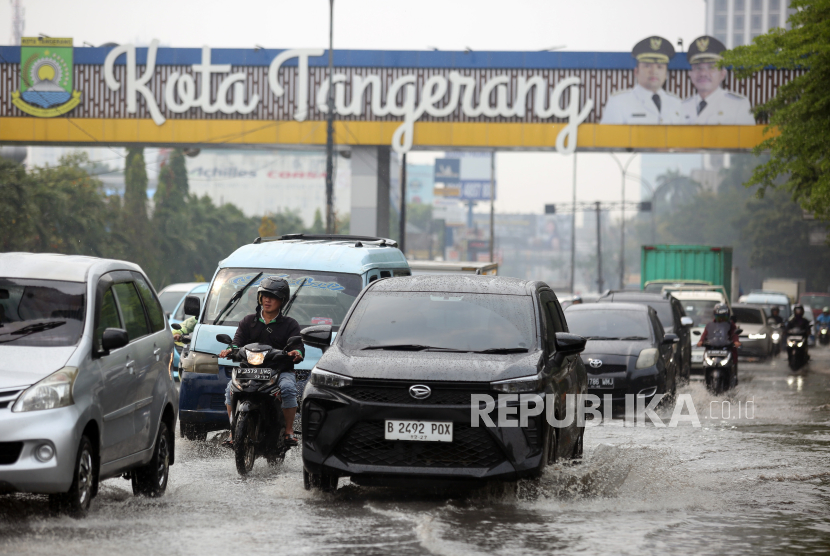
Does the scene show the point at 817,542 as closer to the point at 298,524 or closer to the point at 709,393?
the point at 298,524

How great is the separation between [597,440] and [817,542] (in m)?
5.48

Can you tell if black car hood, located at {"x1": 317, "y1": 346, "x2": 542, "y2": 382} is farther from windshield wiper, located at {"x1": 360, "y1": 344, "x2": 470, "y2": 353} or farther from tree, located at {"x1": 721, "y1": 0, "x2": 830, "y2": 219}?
tree, located at {"x1": 721, "y1": 0, "x2": 830, "y2": 219}

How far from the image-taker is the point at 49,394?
6547 mm

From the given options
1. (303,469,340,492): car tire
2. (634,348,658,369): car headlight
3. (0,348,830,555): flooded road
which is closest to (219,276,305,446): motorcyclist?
(0,348,830,555): flooded road

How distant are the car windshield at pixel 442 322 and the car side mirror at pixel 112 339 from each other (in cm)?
172

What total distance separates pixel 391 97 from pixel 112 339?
94.7ft

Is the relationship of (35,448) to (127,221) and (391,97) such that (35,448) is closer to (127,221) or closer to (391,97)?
(391,97)

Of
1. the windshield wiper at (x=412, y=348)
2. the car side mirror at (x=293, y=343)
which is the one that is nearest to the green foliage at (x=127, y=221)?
the car side mirror at (x=293, y=343)

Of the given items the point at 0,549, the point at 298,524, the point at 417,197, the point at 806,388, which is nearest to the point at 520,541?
the point at 298,524

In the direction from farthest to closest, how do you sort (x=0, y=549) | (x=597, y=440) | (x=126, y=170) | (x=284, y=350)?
(x=126, y=170) → (x=597, y=440) → (x=284, y=350) → (x=0, y=549)

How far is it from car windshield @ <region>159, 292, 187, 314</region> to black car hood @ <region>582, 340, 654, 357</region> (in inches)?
303

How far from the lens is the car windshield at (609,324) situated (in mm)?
16516

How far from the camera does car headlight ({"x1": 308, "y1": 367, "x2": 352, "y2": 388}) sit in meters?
7.73

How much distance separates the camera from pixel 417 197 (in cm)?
17688
